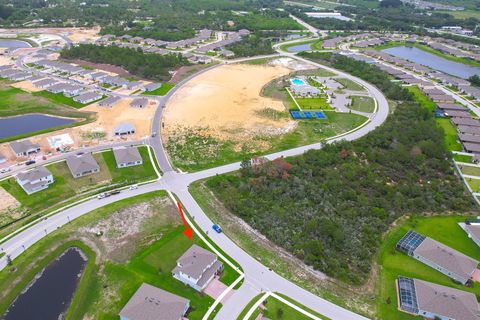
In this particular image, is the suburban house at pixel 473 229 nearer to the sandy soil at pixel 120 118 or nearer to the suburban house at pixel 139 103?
the sandy soil at pixel 120 118

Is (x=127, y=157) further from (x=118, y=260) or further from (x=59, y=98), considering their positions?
(x=59, y=98)

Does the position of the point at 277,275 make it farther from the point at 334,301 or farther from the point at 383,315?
the point at 383,315

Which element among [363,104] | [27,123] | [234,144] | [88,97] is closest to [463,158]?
[363,104]

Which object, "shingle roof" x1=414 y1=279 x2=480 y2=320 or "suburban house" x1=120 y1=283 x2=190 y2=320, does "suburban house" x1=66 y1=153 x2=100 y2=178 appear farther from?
"shingle roof" x1=414 y1=279 x2=480 y2=320

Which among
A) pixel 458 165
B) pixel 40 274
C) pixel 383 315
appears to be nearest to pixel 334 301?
pixel 383 315

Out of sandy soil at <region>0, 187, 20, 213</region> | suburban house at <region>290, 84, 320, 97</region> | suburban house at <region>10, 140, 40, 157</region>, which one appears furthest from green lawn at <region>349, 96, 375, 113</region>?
sandy soil at <region>0, 187, 20, 213</region>

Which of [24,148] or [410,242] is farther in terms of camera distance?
→ [24,148]
